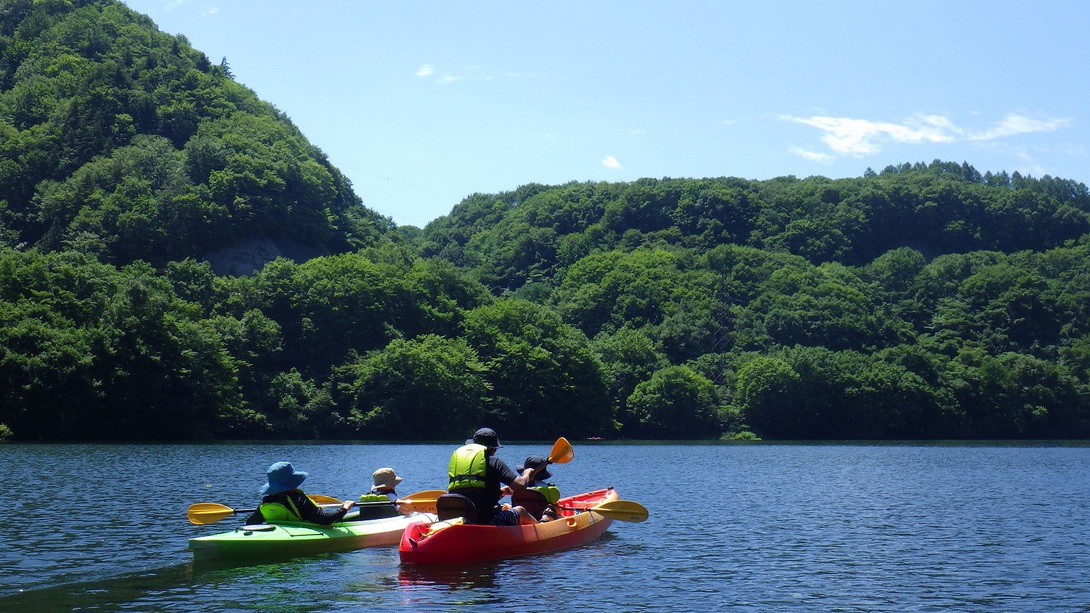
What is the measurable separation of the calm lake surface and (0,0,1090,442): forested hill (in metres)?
24.9

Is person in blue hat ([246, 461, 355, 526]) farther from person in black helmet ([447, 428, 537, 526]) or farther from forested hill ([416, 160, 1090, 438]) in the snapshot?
forested hill ([416, 160, 1090, 438])

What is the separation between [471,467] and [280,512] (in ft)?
12.7

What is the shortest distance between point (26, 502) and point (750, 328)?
97696 mm

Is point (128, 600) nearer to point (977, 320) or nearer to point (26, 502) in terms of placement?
point (26, 502)

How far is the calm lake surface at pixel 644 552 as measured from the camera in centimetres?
1811

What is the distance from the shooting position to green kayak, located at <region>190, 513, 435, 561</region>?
20953mm

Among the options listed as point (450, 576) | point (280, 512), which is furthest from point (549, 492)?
point (280, 512)

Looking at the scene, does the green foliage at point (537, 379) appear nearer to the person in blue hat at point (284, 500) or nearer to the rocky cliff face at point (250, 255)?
the rocky cliff face at point (250, 255)

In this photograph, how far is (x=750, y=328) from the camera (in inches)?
4734

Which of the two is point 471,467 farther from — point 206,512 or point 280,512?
point 206,512

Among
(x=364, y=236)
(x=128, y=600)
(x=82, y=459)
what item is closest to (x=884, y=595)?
(x=128, y=600)

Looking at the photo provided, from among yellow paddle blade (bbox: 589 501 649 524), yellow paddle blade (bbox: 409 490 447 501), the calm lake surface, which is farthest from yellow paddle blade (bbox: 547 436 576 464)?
yellow paddle blade (bbox: 409 490 447 501)

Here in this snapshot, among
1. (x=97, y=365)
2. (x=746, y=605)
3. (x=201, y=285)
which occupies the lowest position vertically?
(x=746, y=605)

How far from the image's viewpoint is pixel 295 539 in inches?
864
